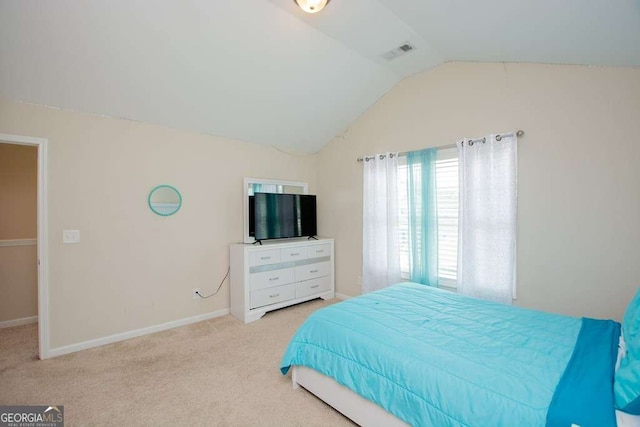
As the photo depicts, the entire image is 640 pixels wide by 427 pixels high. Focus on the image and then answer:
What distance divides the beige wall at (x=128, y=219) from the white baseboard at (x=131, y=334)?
5 centimetres

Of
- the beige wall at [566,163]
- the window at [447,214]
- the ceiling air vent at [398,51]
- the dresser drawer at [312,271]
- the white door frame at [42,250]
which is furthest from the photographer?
the dresser drawer at [312,271]

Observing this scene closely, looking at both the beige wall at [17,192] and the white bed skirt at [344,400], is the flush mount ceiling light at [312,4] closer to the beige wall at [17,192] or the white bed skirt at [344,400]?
the white bed skirt at [344,400]

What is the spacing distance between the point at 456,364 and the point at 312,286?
2827mm

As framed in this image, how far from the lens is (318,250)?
4.18 meters

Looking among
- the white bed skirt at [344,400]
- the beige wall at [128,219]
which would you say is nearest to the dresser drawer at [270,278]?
the beige wall at [128,219]

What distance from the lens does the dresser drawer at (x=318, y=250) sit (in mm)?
4078

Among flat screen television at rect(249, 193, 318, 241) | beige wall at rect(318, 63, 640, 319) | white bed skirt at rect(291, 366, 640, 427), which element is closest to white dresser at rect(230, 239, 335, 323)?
flat screen television at rect(249, 193, 318, 241)

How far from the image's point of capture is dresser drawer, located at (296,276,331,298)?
3979 millimetres

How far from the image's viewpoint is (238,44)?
2555 mm

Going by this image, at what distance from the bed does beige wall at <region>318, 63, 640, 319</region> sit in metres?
0.65

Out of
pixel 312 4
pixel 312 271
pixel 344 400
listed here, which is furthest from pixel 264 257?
pixel 312 4

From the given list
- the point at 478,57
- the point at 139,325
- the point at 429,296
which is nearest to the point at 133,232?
the point at 139,325

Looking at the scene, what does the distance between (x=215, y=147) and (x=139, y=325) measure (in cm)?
223

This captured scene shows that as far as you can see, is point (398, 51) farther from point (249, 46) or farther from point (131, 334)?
point (131, 334)
